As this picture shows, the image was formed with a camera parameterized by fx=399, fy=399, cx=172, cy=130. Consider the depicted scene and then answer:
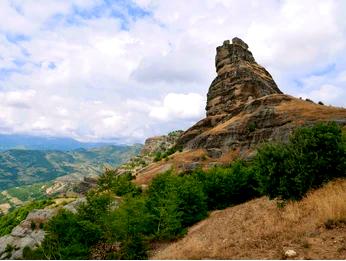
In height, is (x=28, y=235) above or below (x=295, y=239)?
below

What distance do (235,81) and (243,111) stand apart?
19.9 metres

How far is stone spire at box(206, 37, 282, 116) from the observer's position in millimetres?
112375

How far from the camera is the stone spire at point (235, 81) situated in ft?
369

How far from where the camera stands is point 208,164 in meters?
82.7

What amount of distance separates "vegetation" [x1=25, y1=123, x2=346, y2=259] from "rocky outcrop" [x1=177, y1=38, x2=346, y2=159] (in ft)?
79.7

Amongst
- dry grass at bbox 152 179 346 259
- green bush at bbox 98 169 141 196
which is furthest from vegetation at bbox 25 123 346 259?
dry grass at bbox 152 179 346 259

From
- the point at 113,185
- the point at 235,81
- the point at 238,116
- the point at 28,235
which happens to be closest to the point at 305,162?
the point at 113,185

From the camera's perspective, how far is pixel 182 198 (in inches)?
1674

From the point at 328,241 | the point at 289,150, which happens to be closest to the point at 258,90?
the point at 289,150

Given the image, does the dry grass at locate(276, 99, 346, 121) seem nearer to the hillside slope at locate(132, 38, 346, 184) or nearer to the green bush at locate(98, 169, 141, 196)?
the hillside slope at locate(132, 38, 346, 184)

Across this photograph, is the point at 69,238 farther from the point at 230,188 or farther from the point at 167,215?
the point at 230,188

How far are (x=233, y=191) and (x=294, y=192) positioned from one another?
72.8 ft

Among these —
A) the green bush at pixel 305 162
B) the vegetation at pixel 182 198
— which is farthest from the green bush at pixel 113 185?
the green bush at pixel 305 162

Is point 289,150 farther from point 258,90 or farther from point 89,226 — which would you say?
point 258,90
